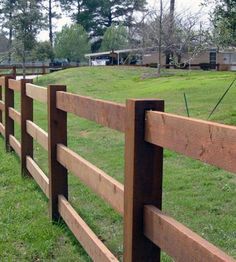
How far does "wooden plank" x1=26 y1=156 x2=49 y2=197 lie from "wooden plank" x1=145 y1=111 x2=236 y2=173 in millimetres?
2704

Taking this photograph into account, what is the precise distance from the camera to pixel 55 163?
470 cm

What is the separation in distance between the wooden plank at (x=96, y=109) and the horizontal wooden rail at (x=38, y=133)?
67 centimetres

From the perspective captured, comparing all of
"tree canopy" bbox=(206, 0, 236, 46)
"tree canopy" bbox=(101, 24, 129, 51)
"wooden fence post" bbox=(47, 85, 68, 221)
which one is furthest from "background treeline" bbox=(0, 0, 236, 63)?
"wooden fence post" bbox=(47, 85, 68, 221)

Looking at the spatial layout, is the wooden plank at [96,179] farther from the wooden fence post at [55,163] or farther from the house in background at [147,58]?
the house in background at [147,58]

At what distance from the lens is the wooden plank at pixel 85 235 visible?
328cm

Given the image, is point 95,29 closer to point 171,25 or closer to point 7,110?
point 171,25

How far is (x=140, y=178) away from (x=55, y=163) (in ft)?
7.14

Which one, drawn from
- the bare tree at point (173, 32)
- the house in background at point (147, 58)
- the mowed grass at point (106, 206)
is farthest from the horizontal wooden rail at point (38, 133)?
the house in background at point (147, 58)

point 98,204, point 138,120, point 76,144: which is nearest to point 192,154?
point 138,120

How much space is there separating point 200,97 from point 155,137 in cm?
1398

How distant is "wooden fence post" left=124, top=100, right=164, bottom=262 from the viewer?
8.64 ft

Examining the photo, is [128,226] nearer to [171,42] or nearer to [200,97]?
[200,97]

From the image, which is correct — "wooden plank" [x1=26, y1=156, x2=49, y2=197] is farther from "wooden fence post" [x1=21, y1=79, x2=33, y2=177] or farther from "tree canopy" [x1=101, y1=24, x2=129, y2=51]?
"tree canopy" [x1=101, y1=24, x2=129, y2=51]

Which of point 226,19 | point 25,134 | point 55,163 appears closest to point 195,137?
point 55,163
